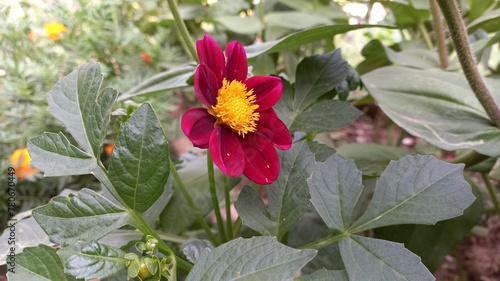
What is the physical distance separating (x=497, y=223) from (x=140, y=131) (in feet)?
2.75

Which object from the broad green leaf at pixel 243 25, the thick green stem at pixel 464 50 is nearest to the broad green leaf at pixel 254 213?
the thick green stem at pixel 464 50

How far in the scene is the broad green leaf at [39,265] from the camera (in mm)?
277

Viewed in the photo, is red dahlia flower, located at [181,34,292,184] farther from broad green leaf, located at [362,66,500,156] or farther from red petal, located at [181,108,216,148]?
broad green leaf, located at [362,66,500,156]

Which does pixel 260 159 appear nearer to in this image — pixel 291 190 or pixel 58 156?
pixel 291 190

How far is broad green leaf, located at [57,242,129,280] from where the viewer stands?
240 mm

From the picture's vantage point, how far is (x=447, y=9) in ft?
1.30

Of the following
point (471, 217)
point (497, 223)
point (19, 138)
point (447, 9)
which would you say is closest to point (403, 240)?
point (471, 217)

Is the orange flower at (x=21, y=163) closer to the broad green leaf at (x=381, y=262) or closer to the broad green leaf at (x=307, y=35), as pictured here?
the broad green leaf at (x=307, y=35)

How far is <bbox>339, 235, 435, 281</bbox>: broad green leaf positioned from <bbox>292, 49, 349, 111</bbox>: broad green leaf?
17cm

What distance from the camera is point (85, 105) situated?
0.99ft

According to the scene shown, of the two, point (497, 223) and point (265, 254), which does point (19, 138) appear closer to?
point (265, 254)

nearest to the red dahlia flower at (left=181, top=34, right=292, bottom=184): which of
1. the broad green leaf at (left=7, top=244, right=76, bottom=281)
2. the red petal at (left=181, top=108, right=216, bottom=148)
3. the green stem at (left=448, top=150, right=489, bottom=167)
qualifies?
the red petal at (left=181, top=108, right=216, bottom=148)

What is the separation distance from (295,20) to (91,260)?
0.61m

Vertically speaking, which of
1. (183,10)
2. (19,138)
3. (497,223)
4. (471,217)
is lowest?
(497,223)
